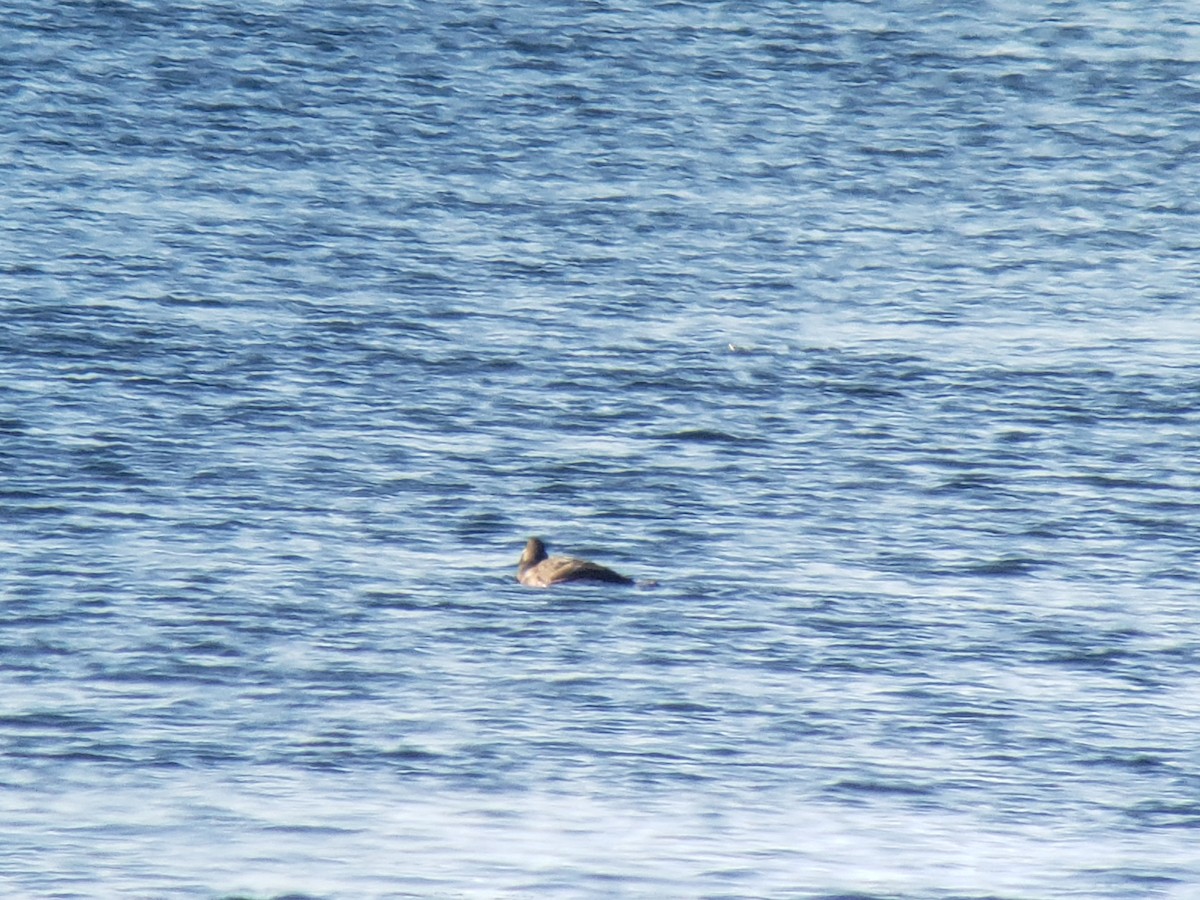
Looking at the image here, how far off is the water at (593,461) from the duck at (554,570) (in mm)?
174

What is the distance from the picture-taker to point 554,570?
19.6m

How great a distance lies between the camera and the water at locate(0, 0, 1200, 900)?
14.4 metres

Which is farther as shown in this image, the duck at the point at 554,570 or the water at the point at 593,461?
the duck at the point at 554,570

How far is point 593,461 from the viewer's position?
24.0m

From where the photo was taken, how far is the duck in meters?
19.6

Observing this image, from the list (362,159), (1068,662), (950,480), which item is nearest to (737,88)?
(362,159)

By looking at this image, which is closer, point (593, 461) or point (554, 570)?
point (554, 570)

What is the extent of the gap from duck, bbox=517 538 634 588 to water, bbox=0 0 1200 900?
0.57ft

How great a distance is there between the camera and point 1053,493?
914 inches

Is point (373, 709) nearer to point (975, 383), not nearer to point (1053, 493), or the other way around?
point (1053, 493)

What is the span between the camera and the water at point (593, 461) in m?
14.4

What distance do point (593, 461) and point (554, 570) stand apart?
4462mm

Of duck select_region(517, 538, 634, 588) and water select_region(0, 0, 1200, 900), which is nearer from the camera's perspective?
water select_region(0, 0, 1200, 900)

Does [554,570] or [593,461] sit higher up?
[554,570]
